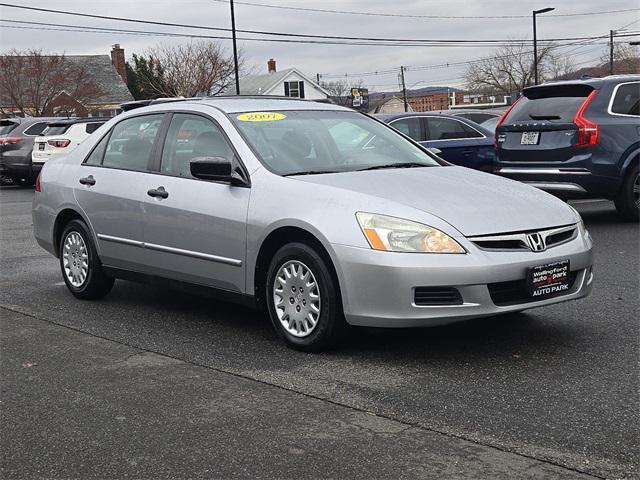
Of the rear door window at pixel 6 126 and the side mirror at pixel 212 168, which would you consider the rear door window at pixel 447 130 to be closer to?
the side mirror at pixel 212 168

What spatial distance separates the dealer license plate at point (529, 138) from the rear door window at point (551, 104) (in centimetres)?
20

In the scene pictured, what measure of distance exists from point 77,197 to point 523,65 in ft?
289

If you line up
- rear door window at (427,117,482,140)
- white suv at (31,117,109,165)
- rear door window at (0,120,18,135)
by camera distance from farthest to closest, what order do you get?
rear door window at (0,120,18,135), white suv at (31,117,109,165), rear door window at (427,117,482,140)

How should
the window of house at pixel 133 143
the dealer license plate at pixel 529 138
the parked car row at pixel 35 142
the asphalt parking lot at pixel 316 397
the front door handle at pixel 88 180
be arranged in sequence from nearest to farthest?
the asphalt parking lot at pixel 316 397 → the window of house at pixel 133 143 → the front door handle at pixel 88 180 → the dealer license plate at pixel 529 138 → the parked car row at pixel 35 142

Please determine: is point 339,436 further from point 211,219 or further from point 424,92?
point 424,92

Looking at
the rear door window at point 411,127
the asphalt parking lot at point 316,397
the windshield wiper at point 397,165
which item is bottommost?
the asphalt parking lot at point 316,397

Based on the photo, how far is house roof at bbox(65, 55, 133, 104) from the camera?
7244cm

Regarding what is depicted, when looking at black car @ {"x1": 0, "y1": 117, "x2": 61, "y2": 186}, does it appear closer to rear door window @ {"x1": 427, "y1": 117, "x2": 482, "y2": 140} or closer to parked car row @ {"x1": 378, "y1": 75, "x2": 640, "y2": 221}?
rear door window @ {"x1": 427, "y1": 117, "x2": 482, "y2": 140}

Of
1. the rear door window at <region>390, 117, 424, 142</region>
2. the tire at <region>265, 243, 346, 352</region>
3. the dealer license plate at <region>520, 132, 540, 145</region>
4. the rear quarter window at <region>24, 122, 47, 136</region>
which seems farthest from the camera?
the rear quarter window at <region>24, 122, 47, 136</region>

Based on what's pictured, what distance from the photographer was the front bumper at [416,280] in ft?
16.6

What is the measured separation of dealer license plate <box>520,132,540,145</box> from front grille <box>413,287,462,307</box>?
6.35m

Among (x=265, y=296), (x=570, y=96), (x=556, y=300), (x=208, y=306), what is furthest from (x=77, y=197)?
(x=570, y=96)

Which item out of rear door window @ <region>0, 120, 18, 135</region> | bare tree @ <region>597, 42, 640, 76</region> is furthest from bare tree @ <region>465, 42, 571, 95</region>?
rear door window @ <region>0, 120, 18, 135</region>

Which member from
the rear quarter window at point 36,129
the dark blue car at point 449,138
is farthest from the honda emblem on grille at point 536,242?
the rear quarter window at point 36,129
